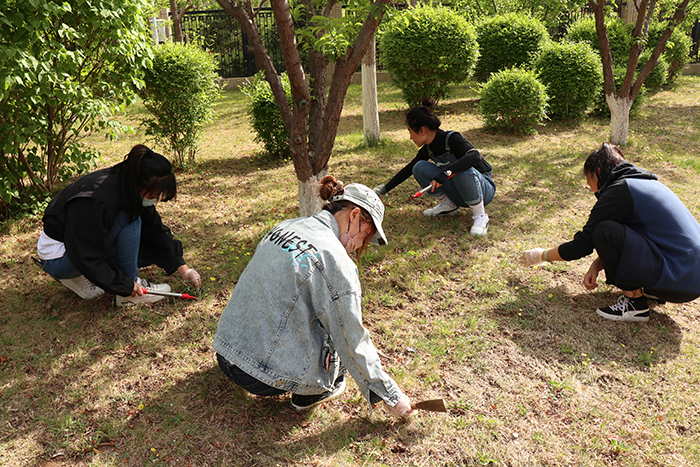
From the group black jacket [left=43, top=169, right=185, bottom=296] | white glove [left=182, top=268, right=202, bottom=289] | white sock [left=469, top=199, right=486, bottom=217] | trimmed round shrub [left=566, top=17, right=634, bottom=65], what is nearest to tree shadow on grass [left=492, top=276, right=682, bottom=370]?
white sock [left=469, top=199, right=486, bottom=217]

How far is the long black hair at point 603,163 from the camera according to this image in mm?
3385

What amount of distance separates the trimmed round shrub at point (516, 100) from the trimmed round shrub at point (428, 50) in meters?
1.17

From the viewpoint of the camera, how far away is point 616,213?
129 inches

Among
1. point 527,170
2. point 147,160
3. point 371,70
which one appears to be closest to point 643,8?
point 527,170

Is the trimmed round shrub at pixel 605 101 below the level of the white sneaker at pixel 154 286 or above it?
above

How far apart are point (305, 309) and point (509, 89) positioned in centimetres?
677

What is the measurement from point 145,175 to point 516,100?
20.8ft

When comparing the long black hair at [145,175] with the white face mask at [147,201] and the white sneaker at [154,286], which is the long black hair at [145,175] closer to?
the white face mask at [147,201]

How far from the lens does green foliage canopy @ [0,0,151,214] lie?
3852 mm

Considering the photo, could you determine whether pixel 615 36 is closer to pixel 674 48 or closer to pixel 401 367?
pixel 674 48

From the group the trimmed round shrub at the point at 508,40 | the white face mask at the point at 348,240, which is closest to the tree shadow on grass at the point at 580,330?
the white face mask at the point at 348,240

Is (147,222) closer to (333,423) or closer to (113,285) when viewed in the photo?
(113,285)

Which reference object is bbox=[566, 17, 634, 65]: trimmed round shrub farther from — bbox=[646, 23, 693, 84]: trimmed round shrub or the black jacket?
the black jacket

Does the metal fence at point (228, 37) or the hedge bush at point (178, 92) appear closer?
the hedge bush at point (178, 92)
